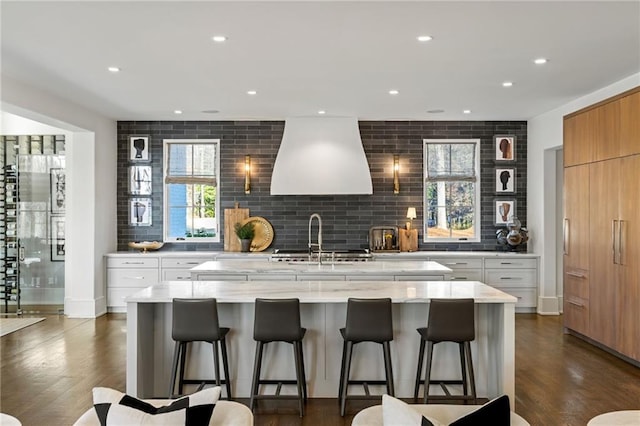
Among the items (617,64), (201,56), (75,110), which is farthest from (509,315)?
(75,110)

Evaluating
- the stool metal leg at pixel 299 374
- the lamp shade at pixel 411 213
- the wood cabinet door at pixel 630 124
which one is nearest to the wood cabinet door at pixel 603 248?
the wood cabinet door at pixel 630 124

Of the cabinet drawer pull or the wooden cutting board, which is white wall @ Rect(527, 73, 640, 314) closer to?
the cabinet drawer pull

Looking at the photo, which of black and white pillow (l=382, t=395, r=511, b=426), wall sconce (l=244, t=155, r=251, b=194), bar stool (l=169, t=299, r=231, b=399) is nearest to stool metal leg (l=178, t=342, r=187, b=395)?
bar stool (l=169, t=299, r=231, b=399)

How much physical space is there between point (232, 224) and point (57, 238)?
2.47 metres

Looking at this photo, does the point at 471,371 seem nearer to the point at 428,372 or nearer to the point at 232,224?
the point at 428,372

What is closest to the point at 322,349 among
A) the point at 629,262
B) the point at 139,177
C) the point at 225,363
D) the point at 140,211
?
the point at 225,363

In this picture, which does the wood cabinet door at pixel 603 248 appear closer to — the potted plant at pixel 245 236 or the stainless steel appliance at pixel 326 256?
the stainless steel appliance at pixel 326 256

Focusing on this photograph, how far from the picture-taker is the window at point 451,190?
834cm

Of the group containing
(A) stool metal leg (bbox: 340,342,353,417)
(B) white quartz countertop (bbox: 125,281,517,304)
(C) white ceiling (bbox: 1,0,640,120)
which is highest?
(C) white ceiling (bbox: 1,0,640,120)

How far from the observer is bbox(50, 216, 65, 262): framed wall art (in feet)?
25.7

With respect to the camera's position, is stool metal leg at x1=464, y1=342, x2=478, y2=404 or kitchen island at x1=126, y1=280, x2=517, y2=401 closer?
stool metal leg at x1=464, y1=342, x2=478, y2=404

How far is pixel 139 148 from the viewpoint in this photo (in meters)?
8.31

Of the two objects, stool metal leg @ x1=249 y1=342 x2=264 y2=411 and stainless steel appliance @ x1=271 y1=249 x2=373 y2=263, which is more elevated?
stainless steel appliance @ x1=271 y1=249 x2=373 y2=263

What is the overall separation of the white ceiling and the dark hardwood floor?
273cm
